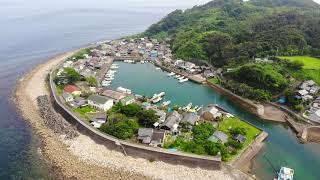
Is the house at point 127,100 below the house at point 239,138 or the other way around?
the other way around

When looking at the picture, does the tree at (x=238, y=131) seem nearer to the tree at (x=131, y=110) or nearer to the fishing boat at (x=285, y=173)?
the fishing boat at (x=285, y=173)

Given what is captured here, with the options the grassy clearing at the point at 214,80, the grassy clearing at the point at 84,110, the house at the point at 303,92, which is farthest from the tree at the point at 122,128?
the house at the point at 303,92

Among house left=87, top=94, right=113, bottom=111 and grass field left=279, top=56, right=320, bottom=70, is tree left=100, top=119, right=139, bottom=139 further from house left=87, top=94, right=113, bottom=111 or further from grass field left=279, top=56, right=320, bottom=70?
grass field left=279, top=56, right=320, bottom=70

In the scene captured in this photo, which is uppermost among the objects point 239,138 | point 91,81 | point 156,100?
point 91,81

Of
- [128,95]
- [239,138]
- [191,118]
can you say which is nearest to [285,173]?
[239,138]

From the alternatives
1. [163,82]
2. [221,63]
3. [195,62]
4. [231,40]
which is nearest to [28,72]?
[163,82]

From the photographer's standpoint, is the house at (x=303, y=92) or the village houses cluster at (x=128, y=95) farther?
the house at (x=303, y=92)

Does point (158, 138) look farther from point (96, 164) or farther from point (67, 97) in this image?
point (67, 97)
